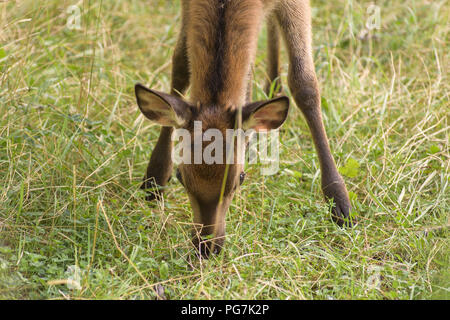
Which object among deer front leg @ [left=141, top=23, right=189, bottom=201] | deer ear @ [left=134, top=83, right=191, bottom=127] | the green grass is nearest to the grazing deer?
deer ear @ [left=134, top=83, right=191, bottom=127]

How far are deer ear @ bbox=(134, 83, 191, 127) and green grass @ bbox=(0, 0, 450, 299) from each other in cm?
94

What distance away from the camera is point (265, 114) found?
5023mm

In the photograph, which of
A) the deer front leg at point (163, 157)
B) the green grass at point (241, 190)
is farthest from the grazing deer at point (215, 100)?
the deer front leg at point (163, 157)

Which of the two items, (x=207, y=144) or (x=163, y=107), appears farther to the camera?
(x=163, y=107)

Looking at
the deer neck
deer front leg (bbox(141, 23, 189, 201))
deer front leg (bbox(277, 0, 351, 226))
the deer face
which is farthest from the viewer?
deer front leg (bbox(141, 23, 189, 201))

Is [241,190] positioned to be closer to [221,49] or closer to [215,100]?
[215,100]

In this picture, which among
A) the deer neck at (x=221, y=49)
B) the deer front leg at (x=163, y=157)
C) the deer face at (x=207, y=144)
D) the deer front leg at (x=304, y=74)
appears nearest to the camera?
the deer face at (x=207, y=144)

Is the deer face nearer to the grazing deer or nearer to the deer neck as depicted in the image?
the grazing deer

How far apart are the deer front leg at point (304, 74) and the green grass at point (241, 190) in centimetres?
31

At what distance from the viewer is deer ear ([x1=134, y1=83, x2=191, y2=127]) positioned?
4883 millimetres

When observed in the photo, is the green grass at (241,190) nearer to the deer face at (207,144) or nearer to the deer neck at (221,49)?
the deer face at (207,144)

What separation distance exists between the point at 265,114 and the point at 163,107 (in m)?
0.81

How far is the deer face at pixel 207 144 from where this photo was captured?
4828 mm

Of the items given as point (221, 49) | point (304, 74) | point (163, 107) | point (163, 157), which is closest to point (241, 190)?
point (163, 157)
